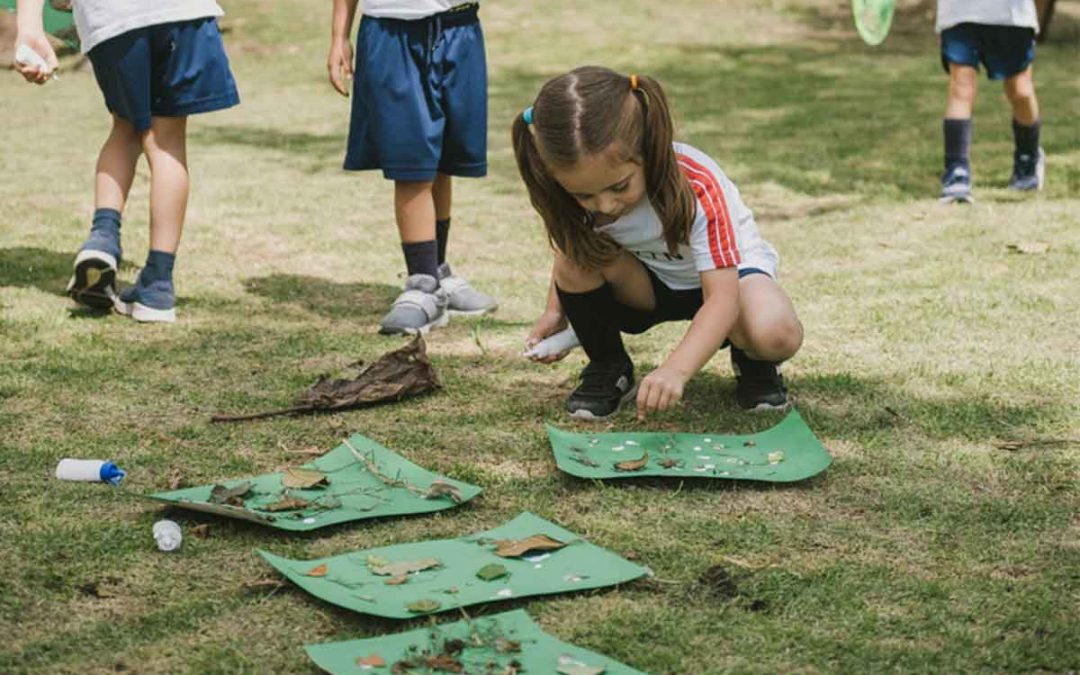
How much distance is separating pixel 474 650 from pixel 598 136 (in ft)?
3.55

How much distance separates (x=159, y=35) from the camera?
3.87 meters

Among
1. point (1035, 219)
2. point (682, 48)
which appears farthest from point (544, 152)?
point (682, 48)

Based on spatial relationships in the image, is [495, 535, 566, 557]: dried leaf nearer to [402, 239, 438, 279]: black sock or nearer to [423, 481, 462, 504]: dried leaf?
[423, 481, 462, 504]: dried leaf

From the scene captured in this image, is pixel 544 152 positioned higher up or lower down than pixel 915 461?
higher up

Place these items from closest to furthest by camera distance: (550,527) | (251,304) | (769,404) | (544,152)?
Result: (550,527) < (544,152) < (769,404) < (251,304)

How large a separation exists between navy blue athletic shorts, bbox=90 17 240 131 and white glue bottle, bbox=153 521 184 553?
1.84m

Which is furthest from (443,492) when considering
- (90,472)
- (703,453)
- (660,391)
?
(90,472)

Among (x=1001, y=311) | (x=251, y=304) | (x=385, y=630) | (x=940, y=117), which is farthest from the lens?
(x=940, y=117)

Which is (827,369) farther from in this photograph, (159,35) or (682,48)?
(682,48)

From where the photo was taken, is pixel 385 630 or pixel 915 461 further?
pixel 915 461

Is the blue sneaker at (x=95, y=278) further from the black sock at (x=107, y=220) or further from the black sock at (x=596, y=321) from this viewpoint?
the black sock at (x=596, y=321)

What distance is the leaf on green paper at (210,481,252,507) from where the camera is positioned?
247cm

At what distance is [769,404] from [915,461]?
1.37ft

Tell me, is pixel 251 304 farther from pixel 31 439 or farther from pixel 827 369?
pixel 827 369
